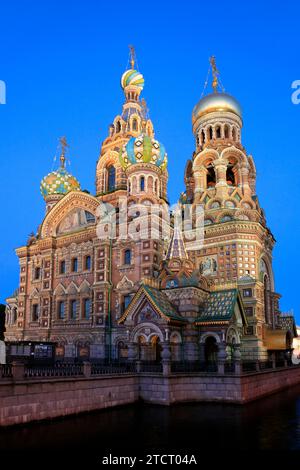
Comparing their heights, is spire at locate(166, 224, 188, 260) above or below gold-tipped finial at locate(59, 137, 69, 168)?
below

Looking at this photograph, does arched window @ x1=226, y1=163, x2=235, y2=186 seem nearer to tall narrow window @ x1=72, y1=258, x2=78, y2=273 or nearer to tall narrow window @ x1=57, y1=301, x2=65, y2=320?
tall narrow window @ x1=72, y1=258, x2=78, y2=273

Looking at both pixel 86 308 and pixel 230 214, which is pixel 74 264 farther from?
pixel 230 214

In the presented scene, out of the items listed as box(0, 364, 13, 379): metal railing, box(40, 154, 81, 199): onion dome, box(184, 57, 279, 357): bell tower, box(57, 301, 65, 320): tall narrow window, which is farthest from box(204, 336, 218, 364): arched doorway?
box(40, 154, 81, 199): onion dome

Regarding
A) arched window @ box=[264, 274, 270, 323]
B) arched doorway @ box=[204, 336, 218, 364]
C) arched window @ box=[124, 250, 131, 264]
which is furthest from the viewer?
arched window @ box=[264, 274, 270, 323]

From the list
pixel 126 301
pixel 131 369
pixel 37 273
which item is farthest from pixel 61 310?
pixel 131 369

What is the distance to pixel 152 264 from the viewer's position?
29594mm

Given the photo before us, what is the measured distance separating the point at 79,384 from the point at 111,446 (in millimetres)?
4965

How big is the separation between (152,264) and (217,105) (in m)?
18.4

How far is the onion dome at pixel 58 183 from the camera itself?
4091cm

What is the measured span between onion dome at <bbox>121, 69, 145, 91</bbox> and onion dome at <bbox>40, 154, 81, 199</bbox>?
36.1 ft

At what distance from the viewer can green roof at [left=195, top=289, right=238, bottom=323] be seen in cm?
2214

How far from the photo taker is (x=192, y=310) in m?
22.8

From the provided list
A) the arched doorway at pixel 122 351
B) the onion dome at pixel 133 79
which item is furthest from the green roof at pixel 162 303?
the onion dome at pixel 133 79

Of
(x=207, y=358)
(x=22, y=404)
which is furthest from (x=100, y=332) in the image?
(x=22, y=404)
